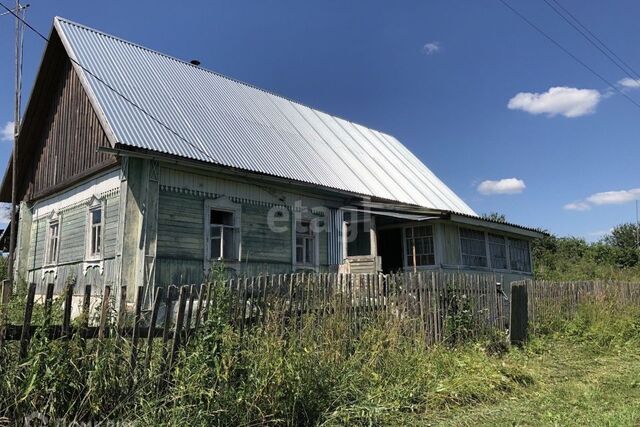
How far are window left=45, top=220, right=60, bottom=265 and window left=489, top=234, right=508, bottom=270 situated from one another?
14229 millimetres

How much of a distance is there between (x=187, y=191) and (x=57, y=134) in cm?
602

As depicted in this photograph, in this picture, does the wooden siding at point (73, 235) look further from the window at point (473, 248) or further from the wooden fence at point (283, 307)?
the window at point (473, 248)

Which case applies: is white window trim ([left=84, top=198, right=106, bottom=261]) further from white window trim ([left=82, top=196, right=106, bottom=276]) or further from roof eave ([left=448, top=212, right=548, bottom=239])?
A: roof eave ([left=448, top=212, right=548, bottom=239])

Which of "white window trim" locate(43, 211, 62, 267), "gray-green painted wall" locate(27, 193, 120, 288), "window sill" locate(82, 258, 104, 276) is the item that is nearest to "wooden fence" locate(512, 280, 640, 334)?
"gray-green painted wall" locate(27, 193, 120, 288)

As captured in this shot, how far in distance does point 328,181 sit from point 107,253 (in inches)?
265

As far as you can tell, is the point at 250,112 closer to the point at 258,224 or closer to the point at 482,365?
the point at 258,224

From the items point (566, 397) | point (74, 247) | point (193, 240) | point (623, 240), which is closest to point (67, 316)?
point (566, 397)

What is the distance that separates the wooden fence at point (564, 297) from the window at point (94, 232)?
9.84m

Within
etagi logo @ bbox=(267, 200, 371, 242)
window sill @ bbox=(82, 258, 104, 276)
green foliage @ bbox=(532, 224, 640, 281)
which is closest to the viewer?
window sill @ bbox=(82, 258, 104, 276)

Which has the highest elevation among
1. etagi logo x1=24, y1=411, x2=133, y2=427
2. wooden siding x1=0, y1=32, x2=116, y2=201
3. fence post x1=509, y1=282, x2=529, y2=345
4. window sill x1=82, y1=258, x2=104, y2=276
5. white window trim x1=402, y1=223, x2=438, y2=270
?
wooden siding x1=0, y1=32, x2=116, y2=201

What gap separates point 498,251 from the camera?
18.0 m

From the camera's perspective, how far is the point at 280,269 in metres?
13.6

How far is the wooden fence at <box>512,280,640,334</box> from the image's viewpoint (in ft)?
34.2

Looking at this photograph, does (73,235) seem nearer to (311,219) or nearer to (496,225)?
(311,219)
